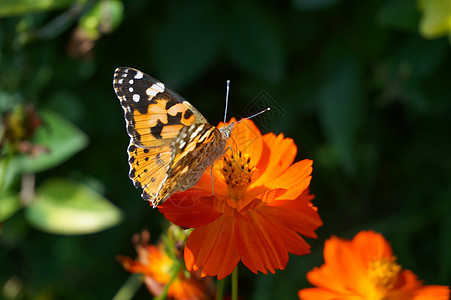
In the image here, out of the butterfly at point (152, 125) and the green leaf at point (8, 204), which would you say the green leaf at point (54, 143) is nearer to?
the green leaf at point (8, 204)

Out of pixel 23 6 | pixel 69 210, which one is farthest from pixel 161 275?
pixel 23 6

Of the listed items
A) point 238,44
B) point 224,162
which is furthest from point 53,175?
point 224,162

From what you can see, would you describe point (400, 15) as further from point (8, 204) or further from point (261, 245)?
point (8, 204)

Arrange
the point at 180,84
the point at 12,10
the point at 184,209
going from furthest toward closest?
the point at 180,84
the point at 12,10
the point at 184,209

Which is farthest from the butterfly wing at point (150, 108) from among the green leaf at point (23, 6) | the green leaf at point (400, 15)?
the green leaf at point (400, 15)

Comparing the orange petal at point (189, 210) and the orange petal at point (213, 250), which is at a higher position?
the orange petal at point (189, 210)

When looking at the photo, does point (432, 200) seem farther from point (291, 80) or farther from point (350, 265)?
point (350, 265)
